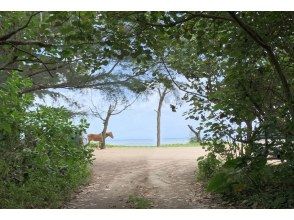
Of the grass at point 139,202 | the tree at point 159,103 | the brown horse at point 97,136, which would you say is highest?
the tree at point 159,103

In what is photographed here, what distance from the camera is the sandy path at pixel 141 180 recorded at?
2846 millimetres

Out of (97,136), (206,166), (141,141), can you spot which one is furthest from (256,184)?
(97,136)

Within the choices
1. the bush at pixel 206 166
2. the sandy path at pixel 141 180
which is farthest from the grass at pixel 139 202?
the bush at pixel 206 166

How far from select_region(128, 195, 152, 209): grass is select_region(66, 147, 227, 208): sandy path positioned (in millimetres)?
42

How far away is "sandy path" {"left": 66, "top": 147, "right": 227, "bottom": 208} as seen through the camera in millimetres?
2846

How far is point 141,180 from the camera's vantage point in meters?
2.99

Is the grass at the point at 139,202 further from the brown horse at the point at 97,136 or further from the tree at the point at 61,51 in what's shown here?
the tree at the point at 61,51

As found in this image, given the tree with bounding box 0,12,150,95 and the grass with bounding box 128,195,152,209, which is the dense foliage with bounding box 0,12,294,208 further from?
the grass with bounding box 128,195,152,209

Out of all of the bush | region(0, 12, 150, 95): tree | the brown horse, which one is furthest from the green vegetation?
region(0, 12, 150, 95): tree

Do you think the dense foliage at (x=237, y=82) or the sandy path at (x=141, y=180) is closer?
the dense foliage at (x=237, y=82)

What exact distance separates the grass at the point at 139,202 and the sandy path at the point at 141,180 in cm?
4

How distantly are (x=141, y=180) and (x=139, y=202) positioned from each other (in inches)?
12.6
